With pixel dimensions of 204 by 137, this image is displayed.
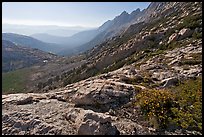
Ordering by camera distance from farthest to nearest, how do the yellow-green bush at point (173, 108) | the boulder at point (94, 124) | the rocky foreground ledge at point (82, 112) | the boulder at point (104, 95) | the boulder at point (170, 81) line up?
the boulder at point (170, 81), the boulder at point (104, 95), the yellow-green bush at point (173, 108), the rocky foreground ledge at point (82, 112), the boulder at point (94, 124)

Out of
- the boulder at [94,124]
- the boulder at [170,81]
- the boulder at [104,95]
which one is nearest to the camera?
the boulder at [94,124]

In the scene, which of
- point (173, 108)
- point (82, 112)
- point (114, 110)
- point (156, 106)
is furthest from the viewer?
point (114, 110)

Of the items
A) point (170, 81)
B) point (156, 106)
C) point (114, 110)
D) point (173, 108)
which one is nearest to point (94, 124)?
point (114, 110)

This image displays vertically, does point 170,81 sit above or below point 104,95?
above

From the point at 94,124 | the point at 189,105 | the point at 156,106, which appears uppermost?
the point at 156,106

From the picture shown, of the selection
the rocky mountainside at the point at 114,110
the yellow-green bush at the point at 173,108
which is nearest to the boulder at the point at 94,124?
the rocky mountainside at the point at 114,110

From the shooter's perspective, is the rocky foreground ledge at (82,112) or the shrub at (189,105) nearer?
the rocky foreground ledge at (82,112)

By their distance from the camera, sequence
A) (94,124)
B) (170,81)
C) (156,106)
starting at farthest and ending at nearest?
(170,81) → (156,106) → (94,124)

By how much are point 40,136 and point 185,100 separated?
294 inches

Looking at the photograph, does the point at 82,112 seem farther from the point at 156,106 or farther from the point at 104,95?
the point at 156,106

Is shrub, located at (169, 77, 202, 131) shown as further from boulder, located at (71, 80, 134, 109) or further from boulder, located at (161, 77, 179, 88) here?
boulder, located at (71, 80, 134, 109)

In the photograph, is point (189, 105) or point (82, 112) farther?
point (189, 105)

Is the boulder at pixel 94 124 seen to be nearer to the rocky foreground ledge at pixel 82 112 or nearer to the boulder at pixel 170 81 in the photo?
the rocky foreground ledge at pixel 82 112

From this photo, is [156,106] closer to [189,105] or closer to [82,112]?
[189,105]
